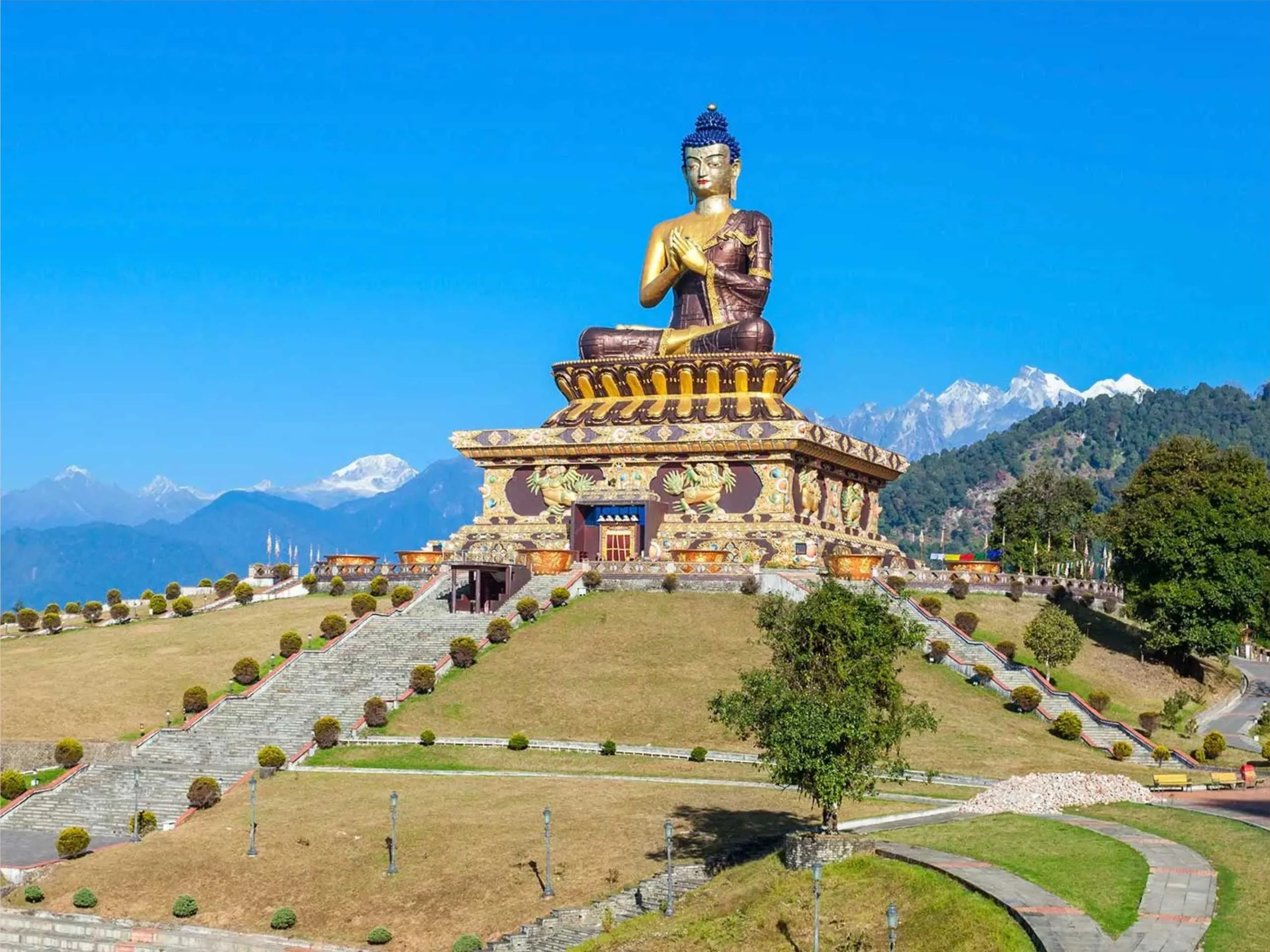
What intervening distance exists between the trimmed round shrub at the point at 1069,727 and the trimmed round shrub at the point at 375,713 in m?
17.1

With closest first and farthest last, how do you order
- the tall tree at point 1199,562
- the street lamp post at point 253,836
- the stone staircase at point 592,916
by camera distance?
the stone staircase at point 592,916 < the street lamp post at point 253,836 < the tall tree at point 1199,562

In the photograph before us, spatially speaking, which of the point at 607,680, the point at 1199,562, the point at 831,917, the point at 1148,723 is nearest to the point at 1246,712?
the point at 1199,562

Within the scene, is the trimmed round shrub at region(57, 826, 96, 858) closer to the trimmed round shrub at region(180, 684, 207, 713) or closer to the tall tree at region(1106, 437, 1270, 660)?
the trimmed round shrub at region(180, 684, 207, 713)

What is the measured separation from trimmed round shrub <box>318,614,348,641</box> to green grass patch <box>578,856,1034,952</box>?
2352cm

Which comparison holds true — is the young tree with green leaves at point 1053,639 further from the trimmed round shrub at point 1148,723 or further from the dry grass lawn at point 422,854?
the dry grass lawn at point 422,854

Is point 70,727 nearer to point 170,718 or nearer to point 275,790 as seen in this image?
point 170,718

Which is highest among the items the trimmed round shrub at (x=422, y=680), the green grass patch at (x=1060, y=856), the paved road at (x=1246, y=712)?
the trimmed round shrub at (x=422, y=680)

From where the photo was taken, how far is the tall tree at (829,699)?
29.6 metres

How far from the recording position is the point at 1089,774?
116 ft

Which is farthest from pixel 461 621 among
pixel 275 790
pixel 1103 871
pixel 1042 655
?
pixel 1103 871

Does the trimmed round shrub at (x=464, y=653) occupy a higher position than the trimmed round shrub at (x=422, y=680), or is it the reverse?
the trimmed round shrub at (x=464, y=653)

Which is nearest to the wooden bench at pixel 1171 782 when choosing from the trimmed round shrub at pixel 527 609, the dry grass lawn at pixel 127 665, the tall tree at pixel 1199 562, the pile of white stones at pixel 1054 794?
the pile of white stones at pixel 1054 794

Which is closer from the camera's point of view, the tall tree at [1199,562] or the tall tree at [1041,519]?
the tall tree at [1199,562]

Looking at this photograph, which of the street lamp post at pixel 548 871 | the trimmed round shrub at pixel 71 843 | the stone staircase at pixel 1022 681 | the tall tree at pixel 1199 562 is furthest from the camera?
the tall tree at pixel 1199 562
